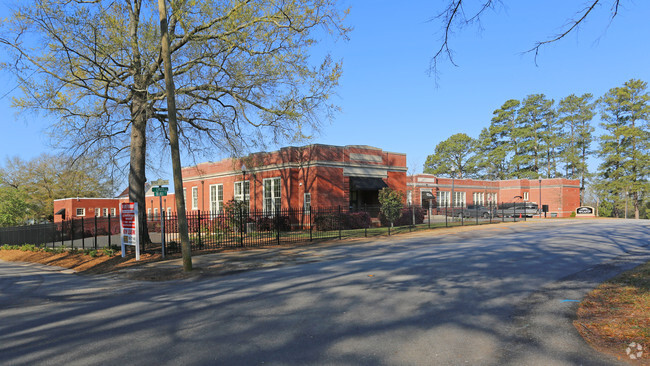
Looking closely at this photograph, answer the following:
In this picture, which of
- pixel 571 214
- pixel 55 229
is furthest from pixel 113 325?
pixel 571 214

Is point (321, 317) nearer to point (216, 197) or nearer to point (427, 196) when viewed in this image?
point (216, 197)

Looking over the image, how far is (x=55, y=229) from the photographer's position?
27.9m

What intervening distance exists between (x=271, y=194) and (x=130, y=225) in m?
17.1

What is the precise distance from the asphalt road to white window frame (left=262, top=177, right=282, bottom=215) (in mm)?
19918

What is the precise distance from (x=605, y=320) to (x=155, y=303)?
785 centimetres

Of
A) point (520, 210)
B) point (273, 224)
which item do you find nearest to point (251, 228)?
point (273, 224)

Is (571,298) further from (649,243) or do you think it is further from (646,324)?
(649,243)

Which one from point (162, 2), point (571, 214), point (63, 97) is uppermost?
point (162, 2)

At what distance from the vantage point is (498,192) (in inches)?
2431

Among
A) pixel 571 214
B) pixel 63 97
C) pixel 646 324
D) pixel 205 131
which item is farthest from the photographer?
pixel 571 214

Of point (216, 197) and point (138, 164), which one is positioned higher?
point (138, 164)

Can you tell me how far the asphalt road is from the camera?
4.84 m

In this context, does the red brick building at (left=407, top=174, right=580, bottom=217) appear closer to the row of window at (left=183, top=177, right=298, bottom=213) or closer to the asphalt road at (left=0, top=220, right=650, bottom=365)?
the row of window at (left=183, top=177, right=298, bottom=213)

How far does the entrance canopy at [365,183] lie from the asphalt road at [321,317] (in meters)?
18.6
